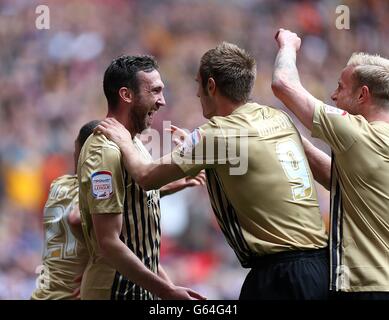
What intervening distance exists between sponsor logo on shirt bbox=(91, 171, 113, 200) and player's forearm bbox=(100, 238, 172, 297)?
203mm

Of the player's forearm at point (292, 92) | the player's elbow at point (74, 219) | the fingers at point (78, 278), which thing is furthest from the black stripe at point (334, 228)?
the fingers at point (78, 278)

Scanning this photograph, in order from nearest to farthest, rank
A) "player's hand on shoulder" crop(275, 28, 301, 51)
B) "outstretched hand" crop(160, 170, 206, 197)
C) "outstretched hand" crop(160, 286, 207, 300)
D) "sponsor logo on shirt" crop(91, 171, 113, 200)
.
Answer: "outstretched hand" crop(160, 286, 207, 300)
"sponsor logo on shirt" crop(91, 171, 113, 200)
"player's hand on shoulder" crop(275, 28, 301, 51)
"outstretched hand" crop(160, 170, 206, 197)

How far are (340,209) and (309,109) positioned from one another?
443 millimetres

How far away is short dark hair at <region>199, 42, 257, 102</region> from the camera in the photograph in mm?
3648

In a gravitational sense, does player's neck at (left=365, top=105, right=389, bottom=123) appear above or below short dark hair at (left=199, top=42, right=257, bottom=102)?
below

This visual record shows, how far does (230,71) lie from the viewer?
364cm

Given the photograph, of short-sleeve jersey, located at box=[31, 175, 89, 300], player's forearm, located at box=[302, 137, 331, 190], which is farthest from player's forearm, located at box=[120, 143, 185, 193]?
short-sleeve jersey, located at box=[31, 175, 89, 300]

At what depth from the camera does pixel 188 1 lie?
872 cm

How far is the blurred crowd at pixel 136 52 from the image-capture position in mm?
7512

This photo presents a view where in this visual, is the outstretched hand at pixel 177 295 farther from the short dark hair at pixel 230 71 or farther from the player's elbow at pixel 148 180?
the short dark hair at pixel 230 71

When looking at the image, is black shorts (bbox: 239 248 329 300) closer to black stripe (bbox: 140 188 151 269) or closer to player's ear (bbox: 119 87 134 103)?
black stripe (bbox: 140 188 151 269)

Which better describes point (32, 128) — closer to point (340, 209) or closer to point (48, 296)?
point (48, 296)

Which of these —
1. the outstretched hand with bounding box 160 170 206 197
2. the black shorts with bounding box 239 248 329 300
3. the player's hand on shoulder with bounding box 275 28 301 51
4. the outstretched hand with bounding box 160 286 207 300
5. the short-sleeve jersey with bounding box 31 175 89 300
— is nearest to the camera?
the black shorts with bounding box 239 248 329 300

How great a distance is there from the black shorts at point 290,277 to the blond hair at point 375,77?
733mm
